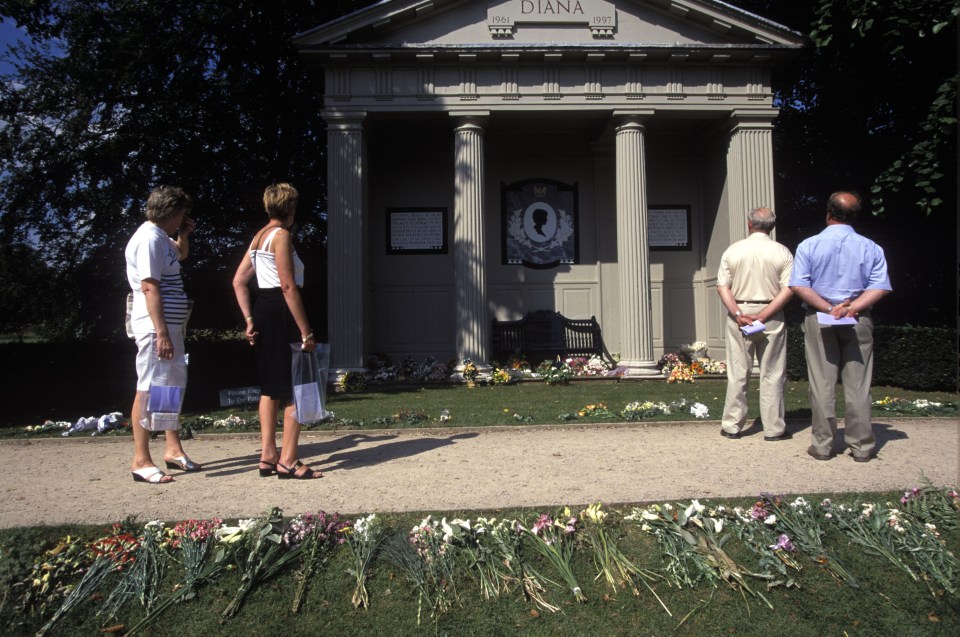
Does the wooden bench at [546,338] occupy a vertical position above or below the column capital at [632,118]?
below

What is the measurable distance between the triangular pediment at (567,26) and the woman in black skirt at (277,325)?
31.4ft

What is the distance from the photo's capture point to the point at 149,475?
4570 mm

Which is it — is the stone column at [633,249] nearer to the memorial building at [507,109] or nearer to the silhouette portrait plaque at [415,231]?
the memorial building at [507,109]

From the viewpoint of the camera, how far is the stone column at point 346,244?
1292 cm

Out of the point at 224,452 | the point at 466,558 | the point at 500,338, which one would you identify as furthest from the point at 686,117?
the point at 466,558

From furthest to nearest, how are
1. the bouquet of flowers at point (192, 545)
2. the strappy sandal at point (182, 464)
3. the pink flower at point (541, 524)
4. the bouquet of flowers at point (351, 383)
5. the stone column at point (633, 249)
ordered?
the stone column at point (633, 249)
the bouquet of flowers at point (351, 383)
the strappy sandal at point (182, 464)
the pink flower at point (541, 524)
the bouquet of flowers at point (192, 545)

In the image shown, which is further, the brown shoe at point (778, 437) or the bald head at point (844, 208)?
the brown shoe at point (778, 437)

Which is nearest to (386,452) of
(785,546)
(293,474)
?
(293,474)

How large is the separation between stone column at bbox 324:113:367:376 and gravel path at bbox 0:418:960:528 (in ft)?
20.9

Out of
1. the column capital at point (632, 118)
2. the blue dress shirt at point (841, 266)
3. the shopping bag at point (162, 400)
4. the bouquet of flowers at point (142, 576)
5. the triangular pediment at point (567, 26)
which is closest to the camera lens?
the bouquet of flowers at point (142, 576)

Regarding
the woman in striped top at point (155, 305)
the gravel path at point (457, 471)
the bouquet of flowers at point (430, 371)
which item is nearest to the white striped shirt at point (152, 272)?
the woman in striped top at point (155, 305)

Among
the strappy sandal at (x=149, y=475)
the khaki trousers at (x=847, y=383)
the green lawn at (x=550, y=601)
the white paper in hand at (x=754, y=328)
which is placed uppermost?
the white paper in hand at (x=754, y=328)

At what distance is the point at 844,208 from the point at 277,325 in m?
4.61

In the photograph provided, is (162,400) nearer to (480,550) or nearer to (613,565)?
(480,550)
